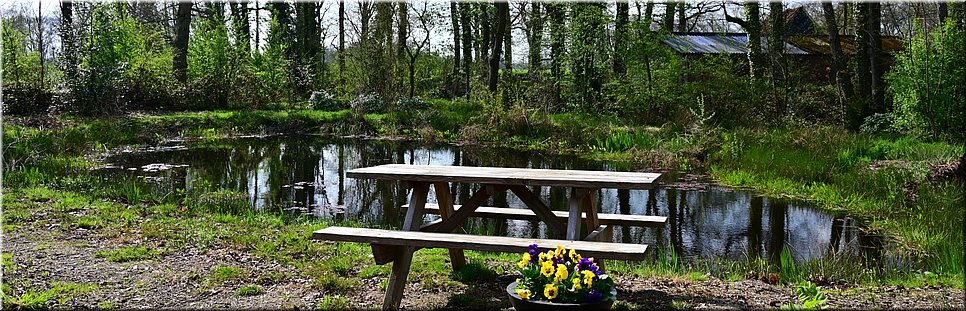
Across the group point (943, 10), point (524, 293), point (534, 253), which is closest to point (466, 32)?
point (943, 10)

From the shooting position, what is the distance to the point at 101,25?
64.1ft

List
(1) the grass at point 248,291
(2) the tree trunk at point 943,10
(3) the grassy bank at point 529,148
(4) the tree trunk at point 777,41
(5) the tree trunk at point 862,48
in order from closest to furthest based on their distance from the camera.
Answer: (1) the grass at point 248,291, (3) the grassy bank at point 529,148, (2) the tree trunk at point 943,10, (5) the tree trunk at point 862,48, (4) the tree trunk at point 777,41

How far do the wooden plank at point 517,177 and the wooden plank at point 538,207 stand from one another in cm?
12

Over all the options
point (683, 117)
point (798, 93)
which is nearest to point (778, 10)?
point (798, 93)

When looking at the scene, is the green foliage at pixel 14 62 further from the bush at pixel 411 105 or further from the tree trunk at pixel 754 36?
the tree trunk at pixel 754 36

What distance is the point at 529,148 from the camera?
661 inches

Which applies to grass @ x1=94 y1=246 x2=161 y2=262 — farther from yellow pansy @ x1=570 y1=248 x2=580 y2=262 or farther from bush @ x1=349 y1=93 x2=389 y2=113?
bush @ x1=349 y1=93 x2=389 y2=113

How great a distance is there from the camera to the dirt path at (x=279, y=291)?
4703 mm

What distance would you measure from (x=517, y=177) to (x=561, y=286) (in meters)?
1.07

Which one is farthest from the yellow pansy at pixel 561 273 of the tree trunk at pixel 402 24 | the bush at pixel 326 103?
the tree trunk at pixel 402 24

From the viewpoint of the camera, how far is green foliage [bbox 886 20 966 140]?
12422 millimetres

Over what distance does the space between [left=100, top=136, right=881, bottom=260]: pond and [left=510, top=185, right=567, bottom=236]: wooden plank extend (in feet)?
7.77

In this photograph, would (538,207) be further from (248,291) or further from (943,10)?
(943,10)

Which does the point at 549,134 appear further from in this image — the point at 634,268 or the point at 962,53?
the point at 634,268
